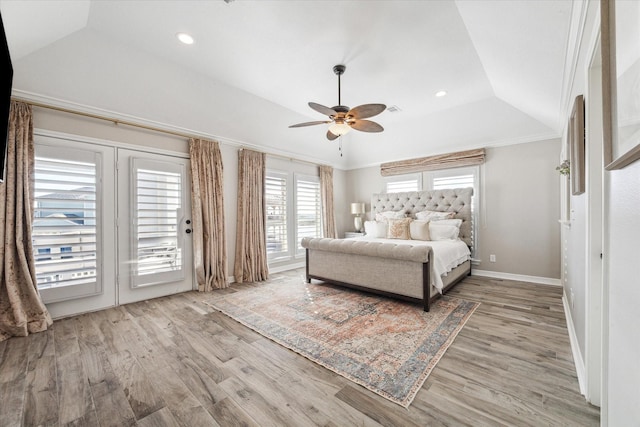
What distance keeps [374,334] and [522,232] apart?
3561mm

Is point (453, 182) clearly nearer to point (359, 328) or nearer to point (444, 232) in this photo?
point (444, 232)

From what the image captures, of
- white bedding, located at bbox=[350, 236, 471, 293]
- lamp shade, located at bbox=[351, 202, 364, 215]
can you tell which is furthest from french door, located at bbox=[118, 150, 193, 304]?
lamp shade, located at bbox=[351, 202, 364, 215]

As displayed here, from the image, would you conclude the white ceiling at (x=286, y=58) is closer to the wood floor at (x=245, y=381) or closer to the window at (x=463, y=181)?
the window at (x=463, y=181)

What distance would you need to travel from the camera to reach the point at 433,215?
4.90m

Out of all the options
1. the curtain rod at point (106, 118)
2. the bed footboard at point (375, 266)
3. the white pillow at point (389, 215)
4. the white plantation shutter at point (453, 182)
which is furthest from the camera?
the white pillow at point (389, 215)

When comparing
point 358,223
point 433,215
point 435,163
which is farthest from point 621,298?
point 358,223

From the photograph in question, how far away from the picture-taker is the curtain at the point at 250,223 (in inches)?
178

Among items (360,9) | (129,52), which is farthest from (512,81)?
(129,52)

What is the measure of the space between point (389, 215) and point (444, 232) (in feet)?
4.12

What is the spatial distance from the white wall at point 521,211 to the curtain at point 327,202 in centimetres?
303

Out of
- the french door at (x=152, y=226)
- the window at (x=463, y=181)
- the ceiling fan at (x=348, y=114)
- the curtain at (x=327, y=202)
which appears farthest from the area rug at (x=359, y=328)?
the curtain at (x=327, y=202)

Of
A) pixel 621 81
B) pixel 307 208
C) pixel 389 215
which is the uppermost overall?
pixel 621 81

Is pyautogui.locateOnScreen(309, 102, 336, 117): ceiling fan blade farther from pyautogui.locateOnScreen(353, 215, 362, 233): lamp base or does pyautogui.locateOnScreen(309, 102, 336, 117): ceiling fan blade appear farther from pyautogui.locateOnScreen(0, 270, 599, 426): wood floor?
pyautogui.locateOnScreen(353, 215, 362, 233): lamp base

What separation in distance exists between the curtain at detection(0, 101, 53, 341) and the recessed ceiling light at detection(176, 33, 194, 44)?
175 centimetres
